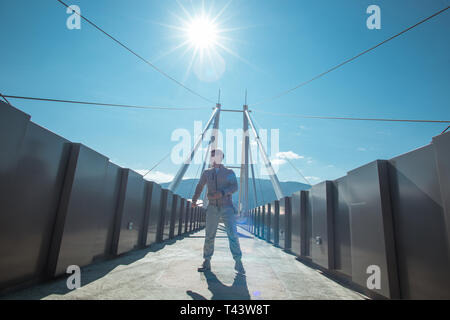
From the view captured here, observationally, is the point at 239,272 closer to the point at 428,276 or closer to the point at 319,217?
the point at 319,217

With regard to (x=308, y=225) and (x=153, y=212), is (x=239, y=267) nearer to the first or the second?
(x=308, y=225)

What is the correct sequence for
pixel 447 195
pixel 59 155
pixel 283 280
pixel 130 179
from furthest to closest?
1. pixel 130 179
2. pixel 283 280
3. pixel 59 155
4. pixel 447 195

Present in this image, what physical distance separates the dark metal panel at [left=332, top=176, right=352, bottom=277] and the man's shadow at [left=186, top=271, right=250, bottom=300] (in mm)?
1284

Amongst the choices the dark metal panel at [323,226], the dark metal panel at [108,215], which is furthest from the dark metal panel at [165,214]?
the dark metal panel at [323,226]

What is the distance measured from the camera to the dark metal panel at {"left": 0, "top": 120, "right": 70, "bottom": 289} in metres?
2.01

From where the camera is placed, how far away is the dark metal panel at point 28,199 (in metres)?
2.01

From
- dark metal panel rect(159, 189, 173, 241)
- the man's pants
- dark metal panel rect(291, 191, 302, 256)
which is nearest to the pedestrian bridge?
the man's pants

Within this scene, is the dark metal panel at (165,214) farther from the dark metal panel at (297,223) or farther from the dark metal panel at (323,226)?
the dark metal panel at (323,226)

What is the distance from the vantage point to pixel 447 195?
1.64 meters

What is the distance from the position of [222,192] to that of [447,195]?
2.61 metres

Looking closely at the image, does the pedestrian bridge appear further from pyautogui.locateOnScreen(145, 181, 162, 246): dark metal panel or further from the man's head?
pyautogui.locateOnScreen(145, 181, 162, 246): dark metal panel

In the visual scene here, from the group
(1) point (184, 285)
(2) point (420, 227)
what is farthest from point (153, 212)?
(2) point (420, 227)

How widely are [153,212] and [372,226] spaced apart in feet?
16.4
